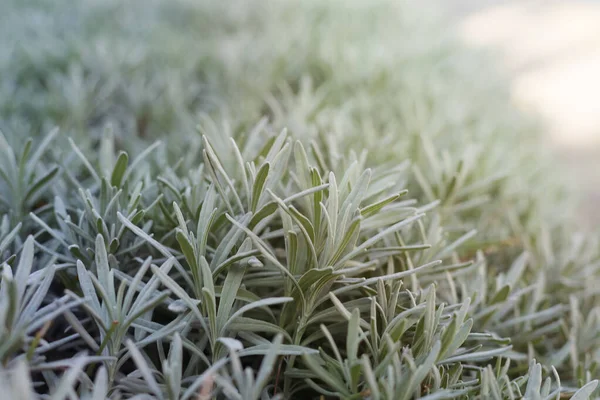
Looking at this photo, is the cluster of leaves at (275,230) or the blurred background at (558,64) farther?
the blurred background at (558,64)

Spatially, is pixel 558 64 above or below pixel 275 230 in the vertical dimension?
below

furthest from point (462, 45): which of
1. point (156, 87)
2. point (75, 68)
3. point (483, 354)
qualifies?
point (483, 354)

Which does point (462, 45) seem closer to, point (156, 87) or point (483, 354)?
point (156, 87)

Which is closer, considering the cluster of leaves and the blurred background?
the cluster of leaves

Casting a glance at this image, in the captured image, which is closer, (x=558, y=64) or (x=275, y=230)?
(x=275, y=230)
